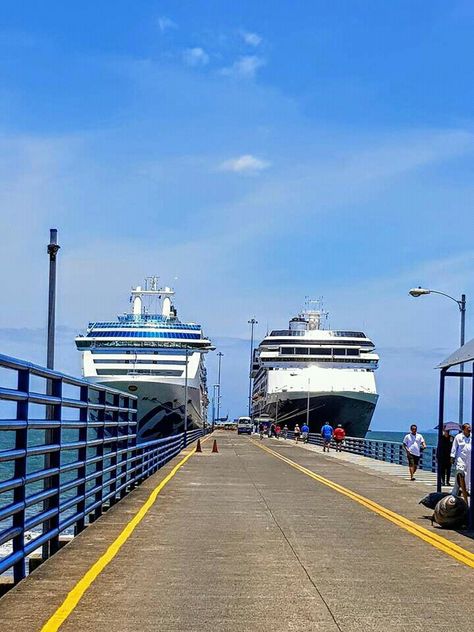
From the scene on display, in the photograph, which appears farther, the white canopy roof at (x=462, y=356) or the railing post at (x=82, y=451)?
the white canopy roof at (x=462, y=356)

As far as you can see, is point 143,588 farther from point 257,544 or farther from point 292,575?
point 257,544

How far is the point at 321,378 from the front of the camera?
3361 inches

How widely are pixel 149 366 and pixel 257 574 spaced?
2365 inches

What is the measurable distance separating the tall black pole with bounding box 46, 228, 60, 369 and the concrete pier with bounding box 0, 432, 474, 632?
2.55 metres

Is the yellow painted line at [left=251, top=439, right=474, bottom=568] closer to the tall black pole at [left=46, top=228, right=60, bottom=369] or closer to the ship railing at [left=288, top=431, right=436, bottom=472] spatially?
the tall black pole at [left=46, top=228, right=60, bottom=369]

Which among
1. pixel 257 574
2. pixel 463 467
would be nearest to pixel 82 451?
pixel 257 574

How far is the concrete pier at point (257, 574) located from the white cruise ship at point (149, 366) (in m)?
50.9

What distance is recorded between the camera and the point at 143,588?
7.93 m

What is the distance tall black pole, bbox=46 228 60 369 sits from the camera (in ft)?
46.2

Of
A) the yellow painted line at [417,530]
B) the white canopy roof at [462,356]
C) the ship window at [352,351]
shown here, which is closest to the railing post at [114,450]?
the yellow painted line at [417,530]

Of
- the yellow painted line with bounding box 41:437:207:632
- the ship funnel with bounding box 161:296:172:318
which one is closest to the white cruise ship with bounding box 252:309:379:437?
the ship funnel with bounding box 161:296:172:318

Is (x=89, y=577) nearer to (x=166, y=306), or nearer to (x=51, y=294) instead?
(x=51, y=294)

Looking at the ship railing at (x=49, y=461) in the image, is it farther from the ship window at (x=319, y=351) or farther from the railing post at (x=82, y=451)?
the ship window at (x=319, y=351)

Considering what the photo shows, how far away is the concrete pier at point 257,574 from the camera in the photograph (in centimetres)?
682
